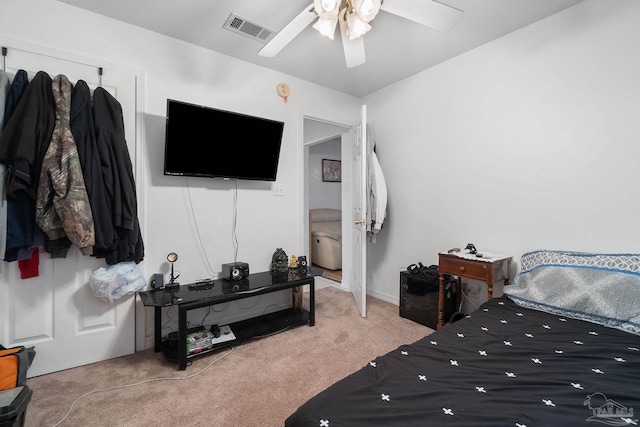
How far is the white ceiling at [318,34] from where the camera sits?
6.23 feet

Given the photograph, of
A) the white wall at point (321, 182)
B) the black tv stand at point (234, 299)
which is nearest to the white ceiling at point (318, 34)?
the black tv stand at point (234, 299)

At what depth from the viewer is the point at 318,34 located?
222 centimetres

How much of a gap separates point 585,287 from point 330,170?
172 inches

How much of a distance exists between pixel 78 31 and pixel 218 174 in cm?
133

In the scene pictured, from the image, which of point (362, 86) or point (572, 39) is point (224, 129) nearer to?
point (362, 86)

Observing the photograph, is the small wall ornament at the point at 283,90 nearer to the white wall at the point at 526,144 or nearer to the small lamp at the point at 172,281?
the white wall at the point at 526,144

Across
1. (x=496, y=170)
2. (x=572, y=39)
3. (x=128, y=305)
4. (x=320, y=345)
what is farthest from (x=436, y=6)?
(x=128, y=305)

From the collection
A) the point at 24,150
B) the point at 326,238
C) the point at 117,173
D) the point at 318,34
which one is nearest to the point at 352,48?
the point at 318,34

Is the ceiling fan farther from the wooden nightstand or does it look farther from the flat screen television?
the wooden nightstand

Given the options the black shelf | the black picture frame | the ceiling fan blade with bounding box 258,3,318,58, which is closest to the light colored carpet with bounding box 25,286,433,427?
the black shelf

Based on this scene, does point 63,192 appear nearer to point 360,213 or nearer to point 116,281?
point 116,281

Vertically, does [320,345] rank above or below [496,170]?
below

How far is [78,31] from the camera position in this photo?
192 cm

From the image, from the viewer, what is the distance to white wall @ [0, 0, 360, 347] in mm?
1895
